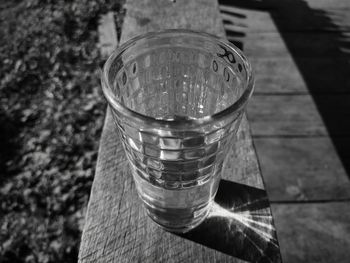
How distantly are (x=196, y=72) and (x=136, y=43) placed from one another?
0.39 feet

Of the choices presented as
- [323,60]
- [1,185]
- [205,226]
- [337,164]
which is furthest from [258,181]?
[323,60]

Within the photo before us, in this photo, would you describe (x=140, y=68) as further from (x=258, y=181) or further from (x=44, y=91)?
(x=44, y=91)

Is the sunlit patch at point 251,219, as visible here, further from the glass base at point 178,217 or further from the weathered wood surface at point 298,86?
the weathered wood surface at point 298,86

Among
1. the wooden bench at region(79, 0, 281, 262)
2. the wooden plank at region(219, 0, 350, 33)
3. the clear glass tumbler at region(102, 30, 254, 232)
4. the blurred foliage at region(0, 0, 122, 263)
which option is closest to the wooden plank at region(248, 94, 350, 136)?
the wooden plank at region(219, 0, 350, 33)

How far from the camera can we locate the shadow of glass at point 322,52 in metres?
1.91

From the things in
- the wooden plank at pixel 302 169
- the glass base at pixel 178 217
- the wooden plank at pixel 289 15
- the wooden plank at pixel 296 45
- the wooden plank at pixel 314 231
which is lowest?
the wooden plank at pixel 314 231

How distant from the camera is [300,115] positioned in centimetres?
192

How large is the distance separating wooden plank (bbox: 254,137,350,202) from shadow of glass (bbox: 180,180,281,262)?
3.23 feet

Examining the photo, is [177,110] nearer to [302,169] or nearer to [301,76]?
[302,169]

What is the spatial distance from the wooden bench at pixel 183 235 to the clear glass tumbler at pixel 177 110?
30 mm

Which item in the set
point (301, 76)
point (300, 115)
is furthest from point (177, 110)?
point (301, 76)

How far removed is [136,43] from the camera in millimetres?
581

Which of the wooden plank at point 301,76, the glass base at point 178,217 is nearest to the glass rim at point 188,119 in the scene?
the glass base at point 178,217

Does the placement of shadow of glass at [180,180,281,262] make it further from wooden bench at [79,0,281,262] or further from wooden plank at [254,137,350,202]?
wooden plank at [254,137,350,202]
